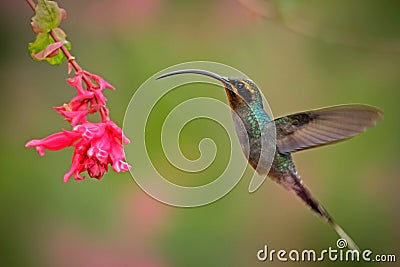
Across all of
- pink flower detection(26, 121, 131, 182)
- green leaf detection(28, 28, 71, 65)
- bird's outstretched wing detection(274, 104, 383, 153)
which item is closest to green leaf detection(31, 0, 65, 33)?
green leaf detection(28, 28, 71, 65)

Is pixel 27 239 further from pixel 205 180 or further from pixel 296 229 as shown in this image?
pixel 296 229

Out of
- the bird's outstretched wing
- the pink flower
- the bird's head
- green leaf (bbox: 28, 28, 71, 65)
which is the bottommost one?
the pink flower

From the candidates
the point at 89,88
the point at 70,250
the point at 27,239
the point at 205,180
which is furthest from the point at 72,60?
the point at 27,239

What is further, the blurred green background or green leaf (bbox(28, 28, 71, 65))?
the blurred green background

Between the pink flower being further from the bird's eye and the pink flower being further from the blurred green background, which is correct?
the blurred green background

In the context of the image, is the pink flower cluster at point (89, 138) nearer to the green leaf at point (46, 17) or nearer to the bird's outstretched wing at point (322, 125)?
the green leaf at point (46, 17)

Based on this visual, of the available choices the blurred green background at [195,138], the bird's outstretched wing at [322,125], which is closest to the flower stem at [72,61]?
the bird's outstretched wing at [322,125]
